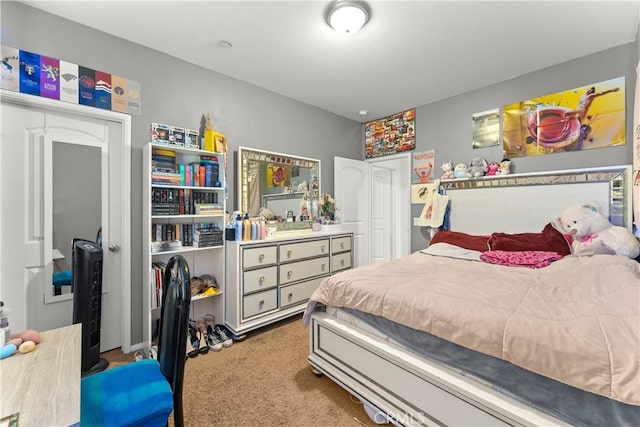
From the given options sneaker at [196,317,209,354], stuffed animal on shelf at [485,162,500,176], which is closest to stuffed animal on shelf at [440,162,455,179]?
stuffed animal on shelf at [485,162,500,176]

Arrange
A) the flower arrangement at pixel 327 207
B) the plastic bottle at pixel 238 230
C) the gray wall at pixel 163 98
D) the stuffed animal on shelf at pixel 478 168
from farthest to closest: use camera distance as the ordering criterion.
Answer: the flower arrangement at pixel 327 207 → the stuffed animal on shelf at pixel 478 168 → the plastic bottle at pixel 238 230 → the gray wall at pixel 163 98

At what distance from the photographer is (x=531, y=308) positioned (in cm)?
138

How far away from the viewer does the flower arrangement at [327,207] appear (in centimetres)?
379

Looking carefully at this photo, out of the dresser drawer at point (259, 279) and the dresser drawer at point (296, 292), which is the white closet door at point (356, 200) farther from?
the dresser drawer at point (259, 279)

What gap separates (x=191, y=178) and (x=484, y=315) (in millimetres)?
2464

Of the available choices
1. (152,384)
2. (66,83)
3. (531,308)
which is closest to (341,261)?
(531,308)

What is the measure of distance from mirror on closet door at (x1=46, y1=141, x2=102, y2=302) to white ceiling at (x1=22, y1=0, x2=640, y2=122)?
1.04m

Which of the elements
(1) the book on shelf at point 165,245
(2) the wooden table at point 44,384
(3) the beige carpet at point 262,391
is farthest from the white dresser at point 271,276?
(2) the wooden table at point 44,384

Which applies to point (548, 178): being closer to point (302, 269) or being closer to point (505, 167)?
point (505, 167)

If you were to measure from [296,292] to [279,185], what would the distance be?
131 centimetres

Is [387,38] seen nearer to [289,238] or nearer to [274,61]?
[274,61]

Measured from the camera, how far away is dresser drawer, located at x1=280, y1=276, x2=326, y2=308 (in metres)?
2.92

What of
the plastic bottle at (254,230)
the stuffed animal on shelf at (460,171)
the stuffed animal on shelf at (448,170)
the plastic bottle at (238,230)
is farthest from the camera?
the stuffed animal on shelf at (448,170)

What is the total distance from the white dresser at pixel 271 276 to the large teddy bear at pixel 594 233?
2.30m
